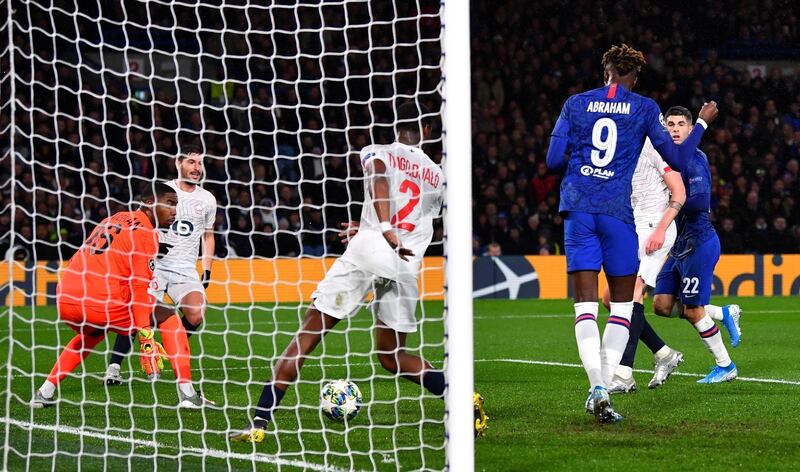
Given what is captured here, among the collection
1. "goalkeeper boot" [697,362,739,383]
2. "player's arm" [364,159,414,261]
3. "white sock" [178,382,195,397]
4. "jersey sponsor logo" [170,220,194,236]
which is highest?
"player's arm" [364,159,414,261]

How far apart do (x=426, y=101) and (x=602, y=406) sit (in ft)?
62.4

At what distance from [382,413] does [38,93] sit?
44.2 feet

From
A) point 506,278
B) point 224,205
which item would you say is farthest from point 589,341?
point 506,278

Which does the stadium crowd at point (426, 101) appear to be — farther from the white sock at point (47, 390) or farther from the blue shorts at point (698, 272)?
the white sock at point (47, 390)

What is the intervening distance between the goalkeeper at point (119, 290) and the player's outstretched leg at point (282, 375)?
121 cm

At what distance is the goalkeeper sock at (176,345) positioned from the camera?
7.09 meters

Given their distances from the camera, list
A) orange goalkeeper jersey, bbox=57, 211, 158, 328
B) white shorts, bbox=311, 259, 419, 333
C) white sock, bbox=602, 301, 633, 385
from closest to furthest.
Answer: white shorts, bbox=311, 259, 419, 333 → white sock, bbox=602, 301, 633, 385 → orange goalkeeper jersey, bbox=57, 211, 158, 328

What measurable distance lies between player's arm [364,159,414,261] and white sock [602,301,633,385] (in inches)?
58.8

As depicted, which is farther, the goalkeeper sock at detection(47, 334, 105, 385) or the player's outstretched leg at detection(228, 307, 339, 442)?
the goalkeeper sock at detection(47, 334, 105, 385)

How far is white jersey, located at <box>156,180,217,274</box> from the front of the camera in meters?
8.41

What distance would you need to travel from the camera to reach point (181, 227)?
845 cm

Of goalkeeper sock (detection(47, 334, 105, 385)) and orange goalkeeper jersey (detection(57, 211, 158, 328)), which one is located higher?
orange goalkeeper jersey (detection(57, 211, 158, 328))

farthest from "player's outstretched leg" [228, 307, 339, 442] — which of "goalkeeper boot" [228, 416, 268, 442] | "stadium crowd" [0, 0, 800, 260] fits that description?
"stadium crowd" [0, 0, 800, 260]

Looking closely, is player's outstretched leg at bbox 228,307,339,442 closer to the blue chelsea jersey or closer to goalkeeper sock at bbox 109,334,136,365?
the blue chelsea jersey
